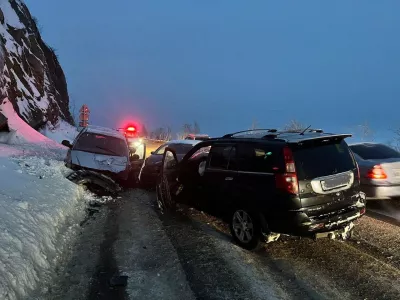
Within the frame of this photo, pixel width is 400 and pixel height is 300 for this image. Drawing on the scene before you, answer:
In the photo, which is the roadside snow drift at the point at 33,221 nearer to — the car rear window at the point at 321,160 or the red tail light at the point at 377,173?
the car rear window at the point at 321,160

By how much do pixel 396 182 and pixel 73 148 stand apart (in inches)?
334

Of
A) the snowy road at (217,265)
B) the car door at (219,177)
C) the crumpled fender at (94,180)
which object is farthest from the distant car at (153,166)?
the car door at (219,177)

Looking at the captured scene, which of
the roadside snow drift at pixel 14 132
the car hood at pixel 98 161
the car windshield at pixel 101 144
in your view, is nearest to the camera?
the car hood at pixel 98 161

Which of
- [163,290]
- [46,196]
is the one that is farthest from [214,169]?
[46,196]

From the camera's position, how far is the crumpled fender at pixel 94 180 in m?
9.51

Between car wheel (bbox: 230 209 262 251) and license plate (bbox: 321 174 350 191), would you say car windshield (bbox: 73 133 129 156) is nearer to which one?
car wheel (bbox: 230 209 262 251)

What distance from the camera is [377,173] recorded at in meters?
8.05

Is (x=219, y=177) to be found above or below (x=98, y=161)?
below

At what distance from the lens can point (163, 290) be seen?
14.2 feet

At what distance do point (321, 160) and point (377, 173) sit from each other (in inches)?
127

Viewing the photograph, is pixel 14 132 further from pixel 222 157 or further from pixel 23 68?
pixel 222 157

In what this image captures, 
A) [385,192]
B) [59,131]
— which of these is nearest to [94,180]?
[385,192]

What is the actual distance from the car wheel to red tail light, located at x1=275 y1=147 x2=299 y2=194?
2.33ft

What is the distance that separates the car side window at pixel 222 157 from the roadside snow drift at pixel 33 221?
2.66 m
